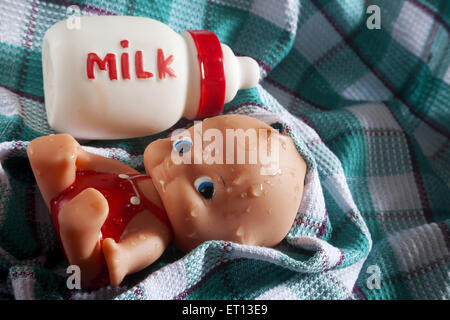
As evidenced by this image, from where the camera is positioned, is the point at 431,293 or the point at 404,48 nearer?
the point at 431,293

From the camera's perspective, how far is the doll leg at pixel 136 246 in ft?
1.89

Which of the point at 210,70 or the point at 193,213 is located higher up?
the point at 210,70

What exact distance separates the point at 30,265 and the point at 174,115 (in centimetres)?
28

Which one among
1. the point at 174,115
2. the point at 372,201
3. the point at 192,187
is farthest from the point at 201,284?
the point at 372,201

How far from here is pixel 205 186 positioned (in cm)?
61

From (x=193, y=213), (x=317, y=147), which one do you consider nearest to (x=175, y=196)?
(x=193, y=213)

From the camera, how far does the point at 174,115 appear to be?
73 cm

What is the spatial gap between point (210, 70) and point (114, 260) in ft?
0.99

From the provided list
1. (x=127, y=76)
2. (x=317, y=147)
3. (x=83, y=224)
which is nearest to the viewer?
(x=83, y=224)

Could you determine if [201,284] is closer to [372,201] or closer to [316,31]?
[372,201]

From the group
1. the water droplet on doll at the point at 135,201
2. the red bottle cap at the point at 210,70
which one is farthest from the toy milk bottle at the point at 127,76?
the water droplet on doll at the point at 135,201

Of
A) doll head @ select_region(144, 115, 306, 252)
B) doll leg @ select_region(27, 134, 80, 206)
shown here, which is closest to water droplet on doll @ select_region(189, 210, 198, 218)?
doll head @ select_region(144, 115, 306, 252)

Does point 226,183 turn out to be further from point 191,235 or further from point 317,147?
point 317,147

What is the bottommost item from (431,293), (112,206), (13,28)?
(431,293)
